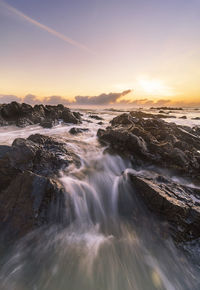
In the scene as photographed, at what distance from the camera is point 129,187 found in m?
4.52

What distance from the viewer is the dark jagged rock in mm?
3303

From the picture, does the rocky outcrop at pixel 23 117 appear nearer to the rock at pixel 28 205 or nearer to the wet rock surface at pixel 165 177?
the wet rock surface at pixel 165 177

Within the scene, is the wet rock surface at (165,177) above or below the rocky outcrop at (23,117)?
below

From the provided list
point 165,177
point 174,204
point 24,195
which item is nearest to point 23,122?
point 24,195

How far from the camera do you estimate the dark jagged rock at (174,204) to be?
130 inches

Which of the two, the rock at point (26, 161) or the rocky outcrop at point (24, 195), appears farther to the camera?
the rock at point (26, 161)

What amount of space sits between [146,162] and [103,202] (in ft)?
10.00

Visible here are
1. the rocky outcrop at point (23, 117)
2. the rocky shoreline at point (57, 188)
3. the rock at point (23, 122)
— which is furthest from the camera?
the rocky outcrop at point (23, 117)

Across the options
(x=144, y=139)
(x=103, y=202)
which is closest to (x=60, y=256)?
(x=103, y=202)

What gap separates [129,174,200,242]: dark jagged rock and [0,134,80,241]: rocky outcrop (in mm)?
2210

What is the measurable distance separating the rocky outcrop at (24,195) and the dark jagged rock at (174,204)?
7.25 ft

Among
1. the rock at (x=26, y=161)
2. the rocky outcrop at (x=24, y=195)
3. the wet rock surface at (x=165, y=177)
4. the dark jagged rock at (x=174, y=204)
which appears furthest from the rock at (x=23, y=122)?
the dark jagged rock at (x=174, y=204)

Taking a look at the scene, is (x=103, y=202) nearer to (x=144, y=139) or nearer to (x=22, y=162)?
(x=22, y=162)

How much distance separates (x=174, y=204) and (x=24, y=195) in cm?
363
